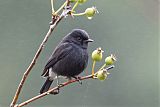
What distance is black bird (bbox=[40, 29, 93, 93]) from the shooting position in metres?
2.98

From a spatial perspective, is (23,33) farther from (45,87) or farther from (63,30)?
(45,87)

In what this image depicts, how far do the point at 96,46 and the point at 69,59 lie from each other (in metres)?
4.26

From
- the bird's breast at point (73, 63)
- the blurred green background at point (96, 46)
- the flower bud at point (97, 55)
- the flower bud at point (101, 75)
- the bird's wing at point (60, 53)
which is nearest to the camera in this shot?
the flower bud at point (101, 75)

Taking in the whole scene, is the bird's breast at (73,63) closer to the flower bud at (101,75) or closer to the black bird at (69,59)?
the black bird at (69,59)

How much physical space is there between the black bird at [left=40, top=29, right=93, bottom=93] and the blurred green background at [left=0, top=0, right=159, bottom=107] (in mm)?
3429

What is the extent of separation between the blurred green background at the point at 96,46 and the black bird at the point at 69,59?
3429mm

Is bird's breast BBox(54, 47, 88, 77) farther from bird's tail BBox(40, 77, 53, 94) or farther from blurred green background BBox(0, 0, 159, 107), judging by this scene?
blurred green background BBox(0, 0, 159, 107)

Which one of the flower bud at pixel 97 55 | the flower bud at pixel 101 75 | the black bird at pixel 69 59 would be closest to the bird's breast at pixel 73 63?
the black bird at pixel 69 59

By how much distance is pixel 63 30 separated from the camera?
761 centimetres

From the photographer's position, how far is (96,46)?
7.39 meters

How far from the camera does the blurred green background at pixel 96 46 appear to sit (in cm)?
750

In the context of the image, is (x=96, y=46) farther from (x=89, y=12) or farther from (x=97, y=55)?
(x=89, y=12)

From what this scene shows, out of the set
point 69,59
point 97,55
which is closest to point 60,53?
point 69,59

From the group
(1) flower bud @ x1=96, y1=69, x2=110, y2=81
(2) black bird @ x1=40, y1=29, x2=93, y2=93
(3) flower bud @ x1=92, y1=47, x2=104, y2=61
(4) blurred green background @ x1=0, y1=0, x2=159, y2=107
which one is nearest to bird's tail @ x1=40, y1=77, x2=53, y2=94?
(2) black bird @ x1=40, y1=29, x2=93, y2=93
